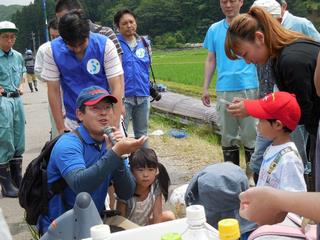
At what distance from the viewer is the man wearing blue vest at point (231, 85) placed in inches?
181

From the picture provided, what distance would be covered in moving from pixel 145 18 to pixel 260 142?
77.5 m

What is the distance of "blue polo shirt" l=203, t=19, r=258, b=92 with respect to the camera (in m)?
4.60

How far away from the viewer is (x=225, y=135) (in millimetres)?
4750

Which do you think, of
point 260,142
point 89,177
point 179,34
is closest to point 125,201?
point 89,177

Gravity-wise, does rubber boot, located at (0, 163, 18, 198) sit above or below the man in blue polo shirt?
below

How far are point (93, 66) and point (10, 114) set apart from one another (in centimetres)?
205

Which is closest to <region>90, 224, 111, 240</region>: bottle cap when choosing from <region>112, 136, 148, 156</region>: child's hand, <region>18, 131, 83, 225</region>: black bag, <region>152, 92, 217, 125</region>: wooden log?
<region>112, 136, 148, 156</region>: child's hand

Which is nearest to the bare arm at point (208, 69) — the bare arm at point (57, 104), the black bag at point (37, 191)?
the bare arm at point (57, 104)

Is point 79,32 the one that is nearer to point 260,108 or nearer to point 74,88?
point 74,88

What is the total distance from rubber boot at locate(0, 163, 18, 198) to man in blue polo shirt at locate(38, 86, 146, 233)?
2.51 metres

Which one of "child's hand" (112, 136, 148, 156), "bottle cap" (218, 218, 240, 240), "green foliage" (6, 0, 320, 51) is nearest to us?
"bottle cap" (218, 218, 240, 240)

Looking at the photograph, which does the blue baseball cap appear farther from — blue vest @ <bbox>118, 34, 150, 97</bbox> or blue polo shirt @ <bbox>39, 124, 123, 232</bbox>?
blue vest @ <bbox>118, 34, 150, 97</bbox>

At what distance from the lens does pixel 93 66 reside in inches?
144

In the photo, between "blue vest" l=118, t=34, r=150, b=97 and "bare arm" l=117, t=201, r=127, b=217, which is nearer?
"bare arm" l=117, t=201, r=127, b=217
